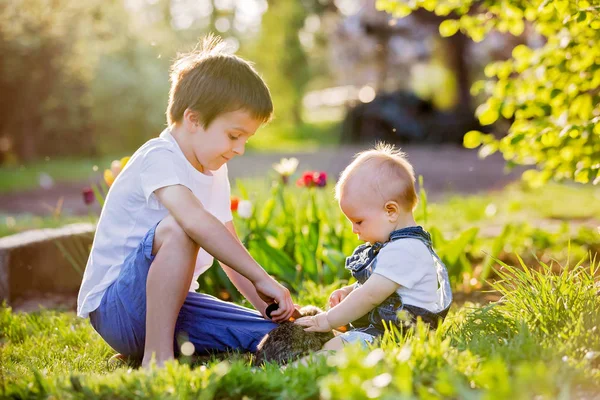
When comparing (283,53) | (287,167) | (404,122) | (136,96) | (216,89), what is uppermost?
(216,89)

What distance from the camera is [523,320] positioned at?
2.02 metres

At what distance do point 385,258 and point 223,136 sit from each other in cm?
68

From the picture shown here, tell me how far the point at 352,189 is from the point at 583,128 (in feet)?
3.42

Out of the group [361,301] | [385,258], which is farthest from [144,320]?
[385,258]

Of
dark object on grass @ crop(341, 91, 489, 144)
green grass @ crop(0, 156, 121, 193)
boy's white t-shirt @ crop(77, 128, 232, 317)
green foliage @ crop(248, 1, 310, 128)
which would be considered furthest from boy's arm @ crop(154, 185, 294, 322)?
green foliage @ crop(248, 1, 310, 128)

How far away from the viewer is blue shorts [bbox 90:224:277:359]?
2.23 m

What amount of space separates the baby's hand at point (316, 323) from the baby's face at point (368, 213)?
0.32m

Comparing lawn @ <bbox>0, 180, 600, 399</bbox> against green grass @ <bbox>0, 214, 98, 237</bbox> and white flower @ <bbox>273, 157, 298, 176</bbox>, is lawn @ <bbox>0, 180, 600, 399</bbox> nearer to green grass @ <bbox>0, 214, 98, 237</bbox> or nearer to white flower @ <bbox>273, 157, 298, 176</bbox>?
white flower @ <bbox>273, 157, 298, 176</bbox>

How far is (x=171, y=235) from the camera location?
2145mm

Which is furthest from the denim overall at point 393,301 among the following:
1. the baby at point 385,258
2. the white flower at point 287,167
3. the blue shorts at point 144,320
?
the white flower at point 287,167

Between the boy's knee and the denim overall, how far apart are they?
585 mm

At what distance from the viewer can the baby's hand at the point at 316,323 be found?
2.24 metres

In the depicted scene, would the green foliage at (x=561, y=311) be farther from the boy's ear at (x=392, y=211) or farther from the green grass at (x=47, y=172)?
the green grass at (x=47, y=172)

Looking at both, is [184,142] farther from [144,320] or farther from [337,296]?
[337,296]
